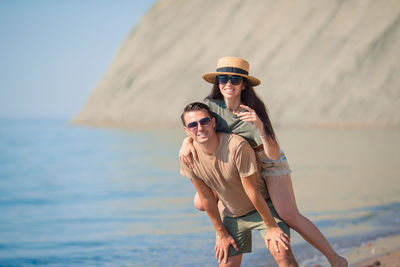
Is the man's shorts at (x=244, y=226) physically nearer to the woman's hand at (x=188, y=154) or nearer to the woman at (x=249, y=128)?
the woman at (x=249, y=128)

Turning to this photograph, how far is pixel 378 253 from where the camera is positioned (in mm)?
5422

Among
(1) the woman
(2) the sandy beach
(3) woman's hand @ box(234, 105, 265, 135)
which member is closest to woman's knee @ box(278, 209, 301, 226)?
(1) the woman

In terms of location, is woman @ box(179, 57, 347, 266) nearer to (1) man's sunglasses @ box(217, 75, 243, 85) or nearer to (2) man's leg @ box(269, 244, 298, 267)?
(1) man's sunglasses @ box(217, 75, 243, 85)

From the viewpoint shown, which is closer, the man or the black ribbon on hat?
the man

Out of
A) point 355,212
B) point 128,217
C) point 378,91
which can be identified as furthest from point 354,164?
point 378,91

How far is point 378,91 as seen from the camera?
99.7 ft

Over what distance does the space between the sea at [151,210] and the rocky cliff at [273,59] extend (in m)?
13.9

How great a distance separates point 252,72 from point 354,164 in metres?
23.8

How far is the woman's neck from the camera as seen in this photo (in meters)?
3.70

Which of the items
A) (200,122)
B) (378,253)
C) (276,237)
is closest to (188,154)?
(200,122)

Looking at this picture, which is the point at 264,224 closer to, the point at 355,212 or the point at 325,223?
Answer: the point at 325,223

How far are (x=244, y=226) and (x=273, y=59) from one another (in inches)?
1351

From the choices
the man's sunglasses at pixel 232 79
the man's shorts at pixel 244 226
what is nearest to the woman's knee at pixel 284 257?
the man's shorts at pixel 244 226

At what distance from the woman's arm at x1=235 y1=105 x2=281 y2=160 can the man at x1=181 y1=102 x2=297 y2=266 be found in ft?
0.37
